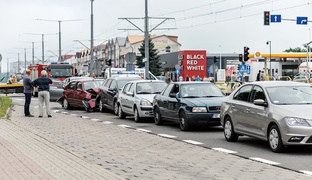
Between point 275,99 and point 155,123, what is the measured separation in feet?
26.9

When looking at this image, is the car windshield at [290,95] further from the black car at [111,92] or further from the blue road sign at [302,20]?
the blue road sign at [302,20]

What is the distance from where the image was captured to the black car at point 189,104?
706 inches

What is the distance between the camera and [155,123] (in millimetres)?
21219

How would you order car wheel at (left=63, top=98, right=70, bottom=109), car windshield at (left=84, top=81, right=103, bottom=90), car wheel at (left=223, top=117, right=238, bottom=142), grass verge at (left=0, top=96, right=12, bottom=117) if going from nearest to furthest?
car wheel at (left=223, top=117, right=238, bottom=142)
grass verge at (left=0, top=96, right=12, bottom=117)
car windshield at (left=84, top=81, right=103, bottom=90)
car wheel at (left=63, top=98, right=70, bottom=109)

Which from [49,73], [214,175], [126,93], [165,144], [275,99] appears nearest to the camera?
[214,175]

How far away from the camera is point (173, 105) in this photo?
19.2 m

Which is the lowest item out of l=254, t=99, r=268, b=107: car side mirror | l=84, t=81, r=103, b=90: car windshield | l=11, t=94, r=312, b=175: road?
l=11, t=94, r=312, b=175: road

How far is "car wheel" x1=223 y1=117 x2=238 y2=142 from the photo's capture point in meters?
15.1

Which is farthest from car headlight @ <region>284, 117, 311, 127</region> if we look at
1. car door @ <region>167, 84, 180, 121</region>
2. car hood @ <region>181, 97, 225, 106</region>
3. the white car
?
the white car

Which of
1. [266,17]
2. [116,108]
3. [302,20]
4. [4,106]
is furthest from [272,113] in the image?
[302,20]

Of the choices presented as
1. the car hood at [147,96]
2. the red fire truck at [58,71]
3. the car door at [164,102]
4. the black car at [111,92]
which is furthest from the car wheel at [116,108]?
the red fire truck at [58,71]

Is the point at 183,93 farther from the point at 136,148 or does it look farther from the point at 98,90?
the point at 98,90

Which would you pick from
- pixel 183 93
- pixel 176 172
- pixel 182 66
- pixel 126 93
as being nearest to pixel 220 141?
pixel 183 93

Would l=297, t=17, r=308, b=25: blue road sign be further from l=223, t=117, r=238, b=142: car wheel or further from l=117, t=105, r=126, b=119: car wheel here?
l=223, t=117, r=238, b=142: car wheel
